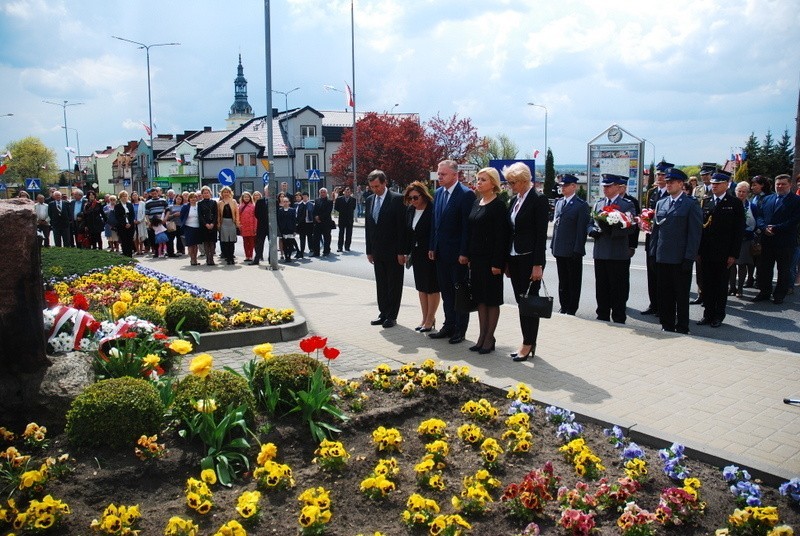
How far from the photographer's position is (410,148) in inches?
2338

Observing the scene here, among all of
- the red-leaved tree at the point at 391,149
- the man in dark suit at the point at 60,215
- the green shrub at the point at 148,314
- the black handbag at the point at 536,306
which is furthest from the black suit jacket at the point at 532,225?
the red-leaved tree at the point at 391,149

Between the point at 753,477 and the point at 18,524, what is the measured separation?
4213 millimetres

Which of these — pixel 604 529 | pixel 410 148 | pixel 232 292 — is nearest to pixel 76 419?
pixel 604 529

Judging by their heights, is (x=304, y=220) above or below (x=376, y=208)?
below

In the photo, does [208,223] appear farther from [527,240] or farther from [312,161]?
[312,161]

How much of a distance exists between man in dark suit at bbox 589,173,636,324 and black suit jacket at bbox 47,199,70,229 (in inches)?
738

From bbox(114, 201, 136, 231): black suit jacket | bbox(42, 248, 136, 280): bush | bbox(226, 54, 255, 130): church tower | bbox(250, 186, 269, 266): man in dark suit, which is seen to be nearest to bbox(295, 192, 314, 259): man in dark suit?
bbox(250, 186, 269, 266): man in dark suit

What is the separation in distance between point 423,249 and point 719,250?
4.23 meters

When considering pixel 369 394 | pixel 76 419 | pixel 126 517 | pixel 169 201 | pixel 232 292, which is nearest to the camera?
pixel 126 517

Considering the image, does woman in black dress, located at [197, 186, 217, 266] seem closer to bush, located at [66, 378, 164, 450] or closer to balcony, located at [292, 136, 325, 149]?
bush, located at [66, 378, 164, 450]

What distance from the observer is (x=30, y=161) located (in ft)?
343

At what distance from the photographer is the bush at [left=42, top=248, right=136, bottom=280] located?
505 inches

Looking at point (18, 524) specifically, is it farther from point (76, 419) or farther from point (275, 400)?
point (275, 400)

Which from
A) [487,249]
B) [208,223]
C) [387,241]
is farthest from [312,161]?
[487,249]
